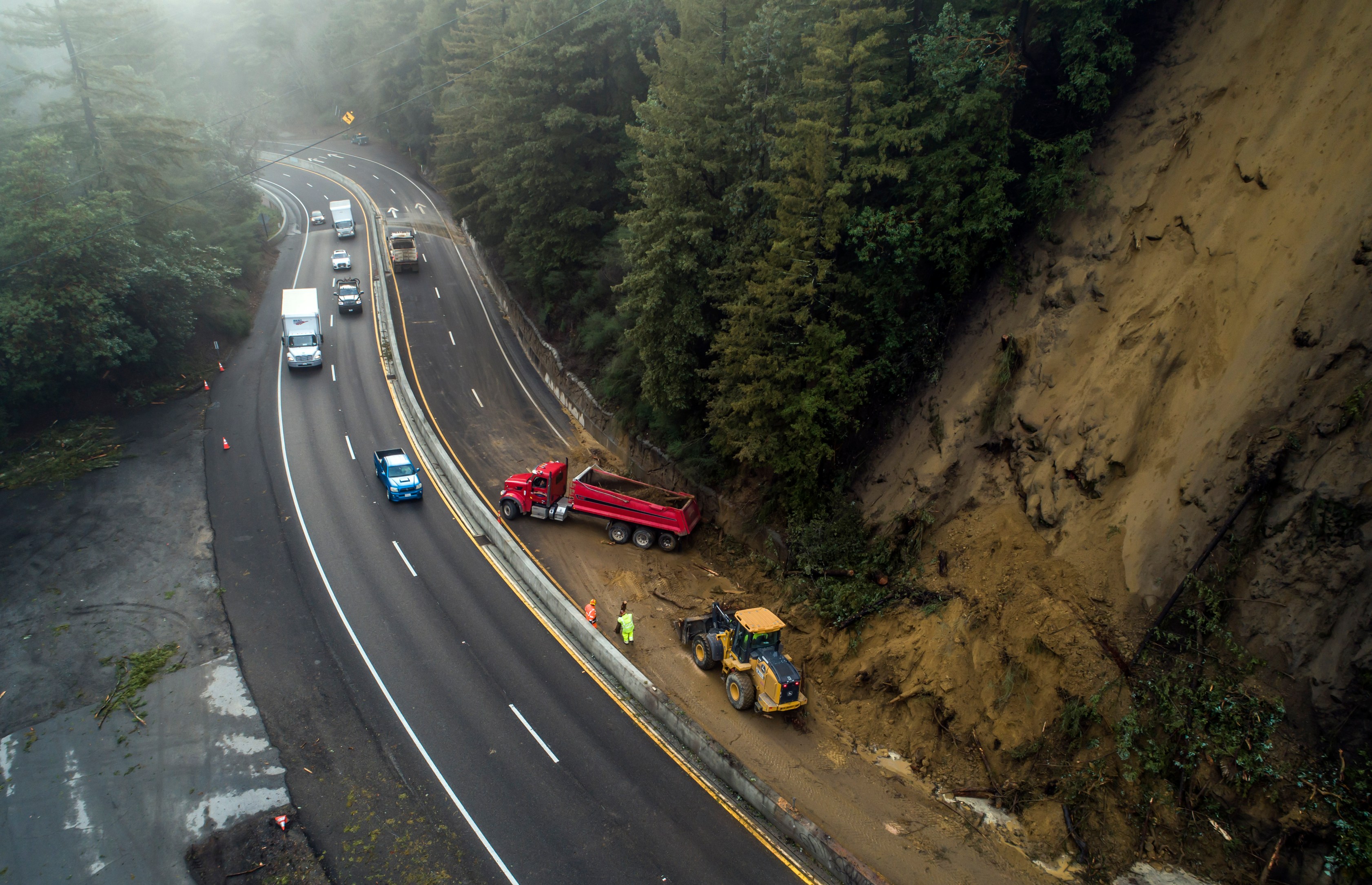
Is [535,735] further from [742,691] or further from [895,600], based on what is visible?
[895,600]

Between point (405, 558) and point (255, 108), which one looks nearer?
point (405, 558)

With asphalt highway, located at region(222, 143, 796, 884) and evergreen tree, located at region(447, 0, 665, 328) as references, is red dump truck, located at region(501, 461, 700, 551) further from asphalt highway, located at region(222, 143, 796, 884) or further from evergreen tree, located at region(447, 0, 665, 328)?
evergreen tree, located at region(447, 0, 665, 328)

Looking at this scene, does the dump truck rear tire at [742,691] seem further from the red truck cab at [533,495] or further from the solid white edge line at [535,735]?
the red truck cab at [533,495]

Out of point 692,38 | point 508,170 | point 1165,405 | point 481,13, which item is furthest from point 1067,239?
point 481,13

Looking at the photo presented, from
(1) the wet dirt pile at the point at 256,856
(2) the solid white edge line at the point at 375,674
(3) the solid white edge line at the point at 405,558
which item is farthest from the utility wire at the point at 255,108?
(1) the wet dirt pile at the point at 256,856

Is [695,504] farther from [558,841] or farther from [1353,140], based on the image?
[1353,140]

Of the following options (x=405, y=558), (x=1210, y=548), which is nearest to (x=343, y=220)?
(x=405, y=558)
